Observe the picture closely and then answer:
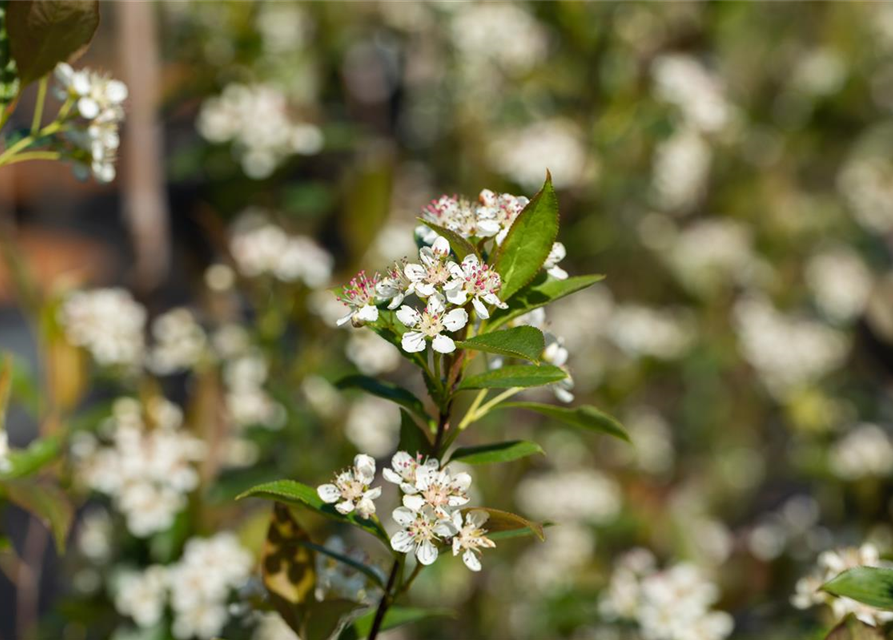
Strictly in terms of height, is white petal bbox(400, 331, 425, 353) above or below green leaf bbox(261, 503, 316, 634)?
above

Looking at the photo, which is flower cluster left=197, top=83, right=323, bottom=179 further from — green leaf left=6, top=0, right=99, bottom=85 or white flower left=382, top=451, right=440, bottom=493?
white flower left=382, top=451, right=440, bottom=493

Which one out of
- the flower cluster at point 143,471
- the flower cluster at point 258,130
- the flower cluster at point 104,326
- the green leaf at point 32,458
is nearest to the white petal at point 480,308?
the green leaf at point 32,458

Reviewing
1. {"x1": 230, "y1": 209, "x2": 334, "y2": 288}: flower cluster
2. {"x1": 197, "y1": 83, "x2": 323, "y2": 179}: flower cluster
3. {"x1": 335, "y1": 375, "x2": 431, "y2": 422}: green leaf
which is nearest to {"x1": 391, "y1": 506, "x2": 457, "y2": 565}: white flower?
{"x1": 335, "y1": 375, "x2": 431, "y2": 422}: green leaf

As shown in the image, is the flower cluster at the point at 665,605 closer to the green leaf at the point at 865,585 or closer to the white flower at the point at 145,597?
the green leaf at the point at 865,585

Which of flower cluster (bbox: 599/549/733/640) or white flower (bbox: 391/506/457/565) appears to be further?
flower cluster (bbox: 599/549/733/640)

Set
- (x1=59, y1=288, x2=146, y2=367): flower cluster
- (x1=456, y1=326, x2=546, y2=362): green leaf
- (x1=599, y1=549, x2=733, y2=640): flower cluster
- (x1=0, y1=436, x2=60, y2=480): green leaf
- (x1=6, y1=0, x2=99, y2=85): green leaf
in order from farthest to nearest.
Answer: (x1=59, y1=288, x2=146, y2=367): flower cluster, (x1=599, y1=549, x2=733, y2=640): flower cluster, (x1=0, y1=436, x2=60, y2=480): green leaf, (x1=6, y1=0, x2=99, y2=85): green leaf, (x1=456, y1=326, x2=546, y2=362): green leaf

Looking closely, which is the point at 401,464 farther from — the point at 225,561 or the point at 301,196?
the point at 301,196

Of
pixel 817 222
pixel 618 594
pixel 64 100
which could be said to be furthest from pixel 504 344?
pixel 817 222
